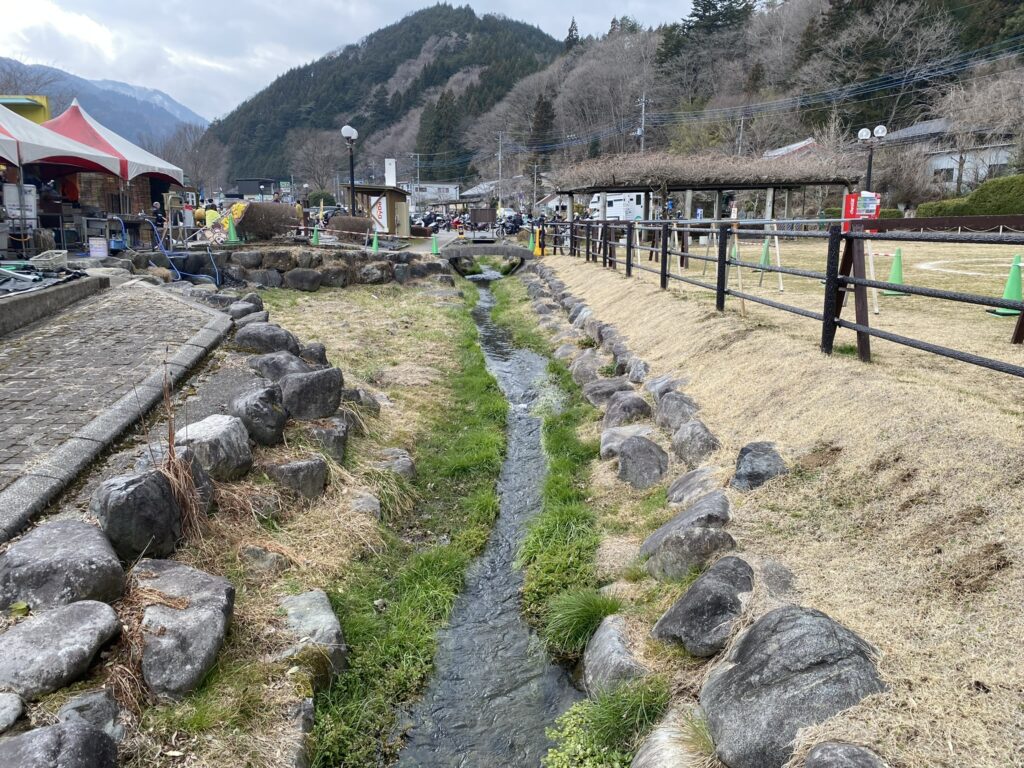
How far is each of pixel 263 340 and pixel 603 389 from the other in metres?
3.67

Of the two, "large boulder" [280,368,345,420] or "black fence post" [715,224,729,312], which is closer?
"large boulder" [280,368,345,420]

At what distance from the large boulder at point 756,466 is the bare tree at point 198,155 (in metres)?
76.5

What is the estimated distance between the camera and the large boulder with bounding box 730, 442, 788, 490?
4.09 metres

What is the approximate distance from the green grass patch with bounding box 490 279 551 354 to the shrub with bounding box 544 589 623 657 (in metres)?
7.32

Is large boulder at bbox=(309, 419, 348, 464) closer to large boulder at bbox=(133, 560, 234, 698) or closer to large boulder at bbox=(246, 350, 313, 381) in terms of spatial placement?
large boulder at bbox=(246, 350, 313, 381)

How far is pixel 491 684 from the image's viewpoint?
373cm

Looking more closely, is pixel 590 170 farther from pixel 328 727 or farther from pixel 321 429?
pixel 328 727

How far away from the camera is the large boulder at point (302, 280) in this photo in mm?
16812

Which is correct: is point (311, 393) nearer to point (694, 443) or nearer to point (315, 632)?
point (315, 632)

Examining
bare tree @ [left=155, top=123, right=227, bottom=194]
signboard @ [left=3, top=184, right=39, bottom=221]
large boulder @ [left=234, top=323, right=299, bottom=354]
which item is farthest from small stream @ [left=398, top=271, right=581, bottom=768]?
bare tree @ [left=155, top=123, right=227, bottom=194]

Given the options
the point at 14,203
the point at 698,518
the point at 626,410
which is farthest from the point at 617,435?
the point at 14,203

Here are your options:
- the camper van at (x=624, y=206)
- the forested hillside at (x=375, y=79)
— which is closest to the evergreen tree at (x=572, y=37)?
the forested hillside at (x=375, y=79)

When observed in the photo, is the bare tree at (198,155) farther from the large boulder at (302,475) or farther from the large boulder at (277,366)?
the large boulder at (302,475)

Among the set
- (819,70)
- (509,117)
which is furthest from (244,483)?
(509,117)
